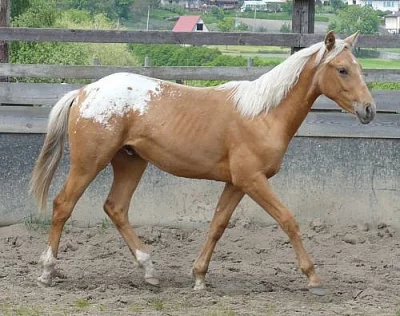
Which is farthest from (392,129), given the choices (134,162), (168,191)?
(134,162)

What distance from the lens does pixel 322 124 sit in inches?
338

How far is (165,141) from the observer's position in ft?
21.9

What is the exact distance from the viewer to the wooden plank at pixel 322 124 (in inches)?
336

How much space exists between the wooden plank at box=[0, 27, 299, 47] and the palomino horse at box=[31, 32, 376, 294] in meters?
1.83

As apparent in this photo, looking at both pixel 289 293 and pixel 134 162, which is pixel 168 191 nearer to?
pixel 134 162

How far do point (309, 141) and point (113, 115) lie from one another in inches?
101

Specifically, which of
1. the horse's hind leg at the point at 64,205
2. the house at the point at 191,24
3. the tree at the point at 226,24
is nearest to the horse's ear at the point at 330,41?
the horse's hind leg at the point at 64,205

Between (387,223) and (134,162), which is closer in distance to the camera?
(134,162)

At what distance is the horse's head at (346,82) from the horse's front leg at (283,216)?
79 cm

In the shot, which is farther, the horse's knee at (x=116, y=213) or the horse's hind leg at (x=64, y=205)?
the horse's knee at (x=116, y=213)

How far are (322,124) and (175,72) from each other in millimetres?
1477

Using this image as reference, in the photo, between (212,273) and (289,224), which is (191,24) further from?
(289,224)

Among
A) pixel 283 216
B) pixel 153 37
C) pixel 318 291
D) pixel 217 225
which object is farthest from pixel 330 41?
pixel 153 37

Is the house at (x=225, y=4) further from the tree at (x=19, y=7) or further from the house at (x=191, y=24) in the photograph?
the tree at (x=19, y=7)
